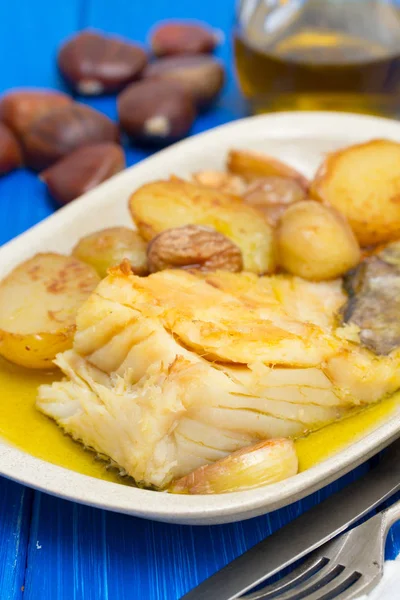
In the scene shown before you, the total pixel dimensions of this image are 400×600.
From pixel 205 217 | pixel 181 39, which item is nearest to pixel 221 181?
pixel 205 217

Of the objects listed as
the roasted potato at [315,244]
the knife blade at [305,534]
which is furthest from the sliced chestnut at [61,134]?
the knife blade at [305,534]

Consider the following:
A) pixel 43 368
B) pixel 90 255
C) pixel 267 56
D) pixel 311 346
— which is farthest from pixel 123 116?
pixel 311 346

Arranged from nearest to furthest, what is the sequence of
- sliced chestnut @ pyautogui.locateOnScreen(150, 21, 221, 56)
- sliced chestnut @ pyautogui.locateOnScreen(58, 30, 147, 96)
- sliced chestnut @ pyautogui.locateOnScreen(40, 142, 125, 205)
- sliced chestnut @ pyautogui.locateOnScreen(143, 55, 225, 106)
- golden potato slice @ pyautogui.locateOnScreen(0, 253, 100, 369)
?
golden potato slice @ pyautogui.locateOnScreen(0, 253, 100, 369) < sliced chestnut @ pyautogui.locateOnScreen(40, 142, 125, 205) < sliced chestnut @ pyautogui.locateOnScreen(143, 55, 225, 106) < sliced chestnut @ pyautogui.locateOnScreen(58, 30, 147, 96) < sliced chestnut @ pyautogui.locateOnScreen(150, 21, 221, 56)

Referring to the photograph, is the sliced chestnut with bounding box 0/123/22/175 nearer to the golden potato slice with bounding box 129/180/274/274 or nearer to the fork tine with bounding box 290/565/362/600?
the golden potato slice with bounding box 129/180/274/274

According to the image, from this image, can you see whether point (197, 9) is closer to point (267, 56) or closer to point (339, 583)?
Result: point (267, 56)

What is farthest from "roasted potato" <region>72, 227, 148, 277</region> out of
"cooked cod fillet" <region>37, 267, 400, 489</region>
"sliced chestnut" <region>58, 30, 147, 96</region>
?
"sliced chestnut" <region>58, 30, 147, 96</region>

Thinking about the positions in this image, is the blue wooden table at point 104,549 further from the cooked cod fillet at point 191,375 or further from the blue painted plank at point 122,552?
the cooked cod fillet at point 191,375
